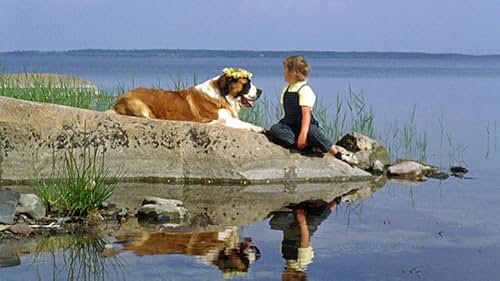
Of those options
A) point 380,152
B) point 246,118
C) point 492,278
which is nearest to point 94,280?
point 492,278

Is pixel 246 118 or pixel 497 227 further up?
pixel 246 118

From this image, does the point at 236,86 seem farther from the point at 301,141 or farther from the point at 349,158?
the point at 349,158

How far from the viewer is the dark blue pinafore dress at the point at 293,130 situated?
40.1 feet


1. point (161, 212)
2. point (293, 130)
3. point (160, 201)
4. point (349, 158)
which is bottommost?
point (161, 212)

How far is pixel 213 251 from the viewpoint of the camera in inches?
325

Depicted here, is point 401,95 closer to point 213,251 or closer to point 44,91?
point 44,91

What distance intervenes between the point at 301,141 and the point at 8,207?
425cm

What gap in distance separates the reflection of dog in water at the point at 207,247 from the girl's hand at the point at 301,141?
315 centimetres

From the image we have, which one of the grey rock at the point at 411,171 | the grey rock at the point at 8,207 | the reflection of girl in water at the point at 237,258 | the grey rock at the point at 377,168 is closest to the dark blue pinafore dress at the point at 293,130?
the grey rock at the point at 377,168

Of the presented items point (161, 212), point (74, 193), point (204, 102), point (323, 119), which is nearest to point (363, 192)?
point (204, 102)

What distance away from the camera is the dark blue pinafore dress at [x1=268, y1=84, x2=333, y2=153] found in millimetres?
12227

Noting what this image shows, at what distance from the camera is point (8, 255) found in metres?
8.02

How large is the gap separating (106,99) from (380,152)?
7471 millimetres

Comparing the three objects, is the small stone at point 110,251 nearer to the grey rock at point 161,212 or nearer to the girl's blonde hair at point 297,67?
the grey rock at point 161,212
